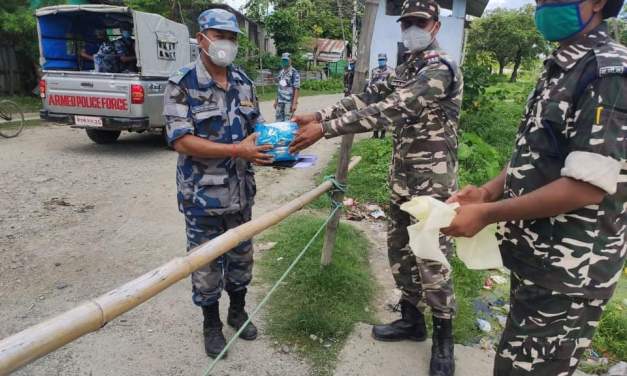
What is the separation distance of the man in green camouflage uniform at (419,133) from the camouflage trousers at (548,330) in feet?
3.18

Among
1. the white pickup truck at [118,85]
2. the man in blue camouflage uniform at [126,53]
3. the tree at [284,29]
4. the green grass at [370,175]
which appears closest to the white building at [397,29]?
the tree at [284,29]

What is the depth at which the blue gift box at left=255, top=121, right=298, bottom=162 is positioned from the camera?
2.46m

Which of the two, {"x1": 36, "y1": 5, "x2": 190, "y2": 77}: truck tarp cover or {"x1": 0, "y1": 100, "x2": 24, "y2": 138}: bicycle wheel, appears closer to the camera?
{"x1": 36, "y1": 5, "x2": 190, "y2": 77}: truck tarp cover

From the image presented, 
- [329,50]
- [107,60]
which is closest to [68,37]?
[107,60]

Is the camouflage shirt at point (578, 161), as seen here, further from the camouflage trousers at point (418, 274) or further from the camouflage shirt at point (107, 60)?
the camouflage shirt at point (107, 60)

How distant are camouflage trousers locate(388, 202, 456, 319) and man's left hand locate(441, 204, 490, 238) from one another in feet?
3.59

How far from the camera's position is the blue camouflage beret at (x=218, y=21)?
8.58 feet

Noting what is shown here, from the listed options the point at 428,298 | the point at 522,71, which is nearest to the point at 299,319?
the point at 428,298

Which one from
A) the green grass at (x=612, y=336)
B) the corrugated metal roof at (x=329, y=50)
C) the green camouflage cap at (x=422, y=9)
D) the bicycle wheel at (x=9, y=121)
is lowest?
the green grass at (x=612, y=336)

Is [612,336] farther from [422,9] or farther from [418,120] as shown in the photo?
[422,9]

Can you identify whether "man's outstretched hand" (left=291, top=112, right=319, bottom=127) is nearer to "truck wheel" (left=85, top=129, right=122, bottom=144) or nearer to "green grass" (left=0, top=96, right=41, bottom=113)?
"truck wheel" (left=85, top=129, right=122, bottom=144)

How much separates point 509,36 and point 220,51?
1577 inches

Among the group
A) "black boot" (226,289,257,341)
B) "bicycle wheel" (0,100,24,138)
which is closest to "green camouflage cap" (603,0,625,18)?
"black boot" (226,289,257,341)

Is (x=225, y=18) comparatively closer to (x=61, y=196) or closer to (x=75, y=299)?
(x=75, y=299)
